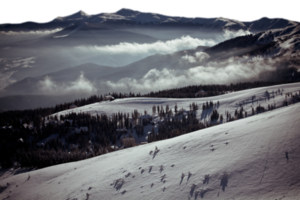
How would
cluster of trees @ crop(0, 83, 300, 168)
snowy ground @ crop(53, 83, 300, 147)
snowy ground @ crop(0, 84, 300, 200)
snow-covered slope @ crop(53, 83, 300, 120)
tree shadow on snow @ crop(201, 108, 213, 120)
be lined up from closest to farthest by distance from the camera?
snowy ground @ crop(0, 84, 300, 200) < cluster of trees @ crop(0, 83, 300, 168) < snowy ground @ crop(53, 83, 300, 147) < snow-covered slope @ crop(53, 83, 300, 120) < tree shadow on snow @ crop(201, 108, 213, 120)

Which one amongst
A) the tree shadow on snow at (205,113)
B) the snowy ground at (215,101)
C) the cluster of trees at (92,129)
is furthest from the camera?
the tree shadow on snow at (205,113)

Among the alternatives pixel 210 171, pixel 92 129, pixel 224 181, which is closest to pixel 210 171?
pixel 210 171

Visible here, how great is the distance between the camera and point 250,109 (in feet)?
162

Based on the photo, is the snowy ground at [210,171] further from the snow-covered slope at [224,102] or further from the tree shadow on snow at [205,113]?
the tree shadow on snow at [205,113]

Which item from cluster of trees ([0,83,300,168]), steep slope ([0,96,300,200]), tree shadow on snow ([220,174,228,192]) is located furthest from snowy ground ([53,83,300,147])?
tree shadow on snow ([220,174,228,192])

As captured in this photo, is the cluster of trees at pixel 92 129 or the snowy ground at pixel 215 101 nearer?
the cluster of trees at pixel 92 129

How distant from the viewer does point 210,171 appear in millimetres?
11438

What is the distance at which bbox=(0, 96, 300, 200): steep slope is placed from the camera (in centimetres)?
980

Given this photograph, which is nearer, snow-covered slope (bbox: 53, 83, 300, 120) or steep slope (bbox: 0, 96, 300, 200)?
steep slope (bbox: 0, 96, 300, 200)

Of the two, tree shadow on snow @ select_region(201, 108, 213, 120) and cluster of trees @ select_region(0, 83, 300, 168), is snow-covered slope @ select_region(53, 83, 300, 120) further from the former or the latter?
cluster of trees @ select_region(0, 83, 300, 168)

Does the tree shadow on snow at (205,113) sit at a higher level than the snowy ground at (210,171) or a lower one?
lower

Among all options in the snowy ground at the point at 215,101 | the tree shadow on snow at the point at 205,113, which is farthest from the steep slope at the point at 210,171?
the tree shadow on snow at the point at 205,113

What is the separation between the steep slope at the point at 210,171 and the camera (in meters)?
9.80

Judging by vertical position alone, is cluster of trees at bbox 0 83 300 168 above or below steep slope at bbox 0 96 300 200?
below
